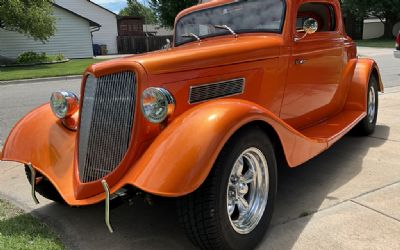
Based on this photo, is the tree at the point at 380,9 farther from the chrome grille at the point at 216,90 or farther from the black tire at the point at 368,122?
the chrome grille at the point at 216,90

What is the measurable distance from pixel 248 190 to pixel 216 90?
78cm

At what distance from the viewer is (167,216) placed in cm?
347

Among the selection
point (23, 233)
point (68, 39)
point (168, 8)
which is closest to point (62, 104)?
point (23, 233)

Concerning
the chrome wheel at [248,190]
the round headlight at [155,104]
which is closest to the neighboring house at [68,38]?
the round headlight at [155,104]

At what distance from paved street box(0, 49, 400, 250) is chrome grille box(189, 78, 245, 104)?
3.21ft

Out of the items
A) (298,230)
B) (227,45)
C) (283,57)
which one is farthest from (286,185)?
(227,45)

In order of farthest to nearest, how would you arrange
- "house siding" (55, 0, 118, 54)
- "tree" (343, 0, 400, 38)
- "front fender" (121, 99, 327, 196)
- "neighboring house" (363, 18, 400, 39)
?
1. "neighboring house" (363, 18, 400, 39)
2. "house siding" (55, 0, 118, 54)
3. "tree" (343, 0, 400, 38)
4. "front fender" (121, 99, 327, 196)

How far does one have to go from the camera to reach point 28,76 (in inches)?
603

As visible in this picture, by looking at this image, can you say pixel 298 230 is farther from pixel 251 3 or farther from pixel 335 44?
pixel 335 44

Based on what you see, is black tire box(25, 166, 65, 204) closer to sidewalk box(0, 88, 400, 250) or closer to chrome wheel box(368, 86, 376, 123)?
sidewalk box(0, 88, 400, 250)

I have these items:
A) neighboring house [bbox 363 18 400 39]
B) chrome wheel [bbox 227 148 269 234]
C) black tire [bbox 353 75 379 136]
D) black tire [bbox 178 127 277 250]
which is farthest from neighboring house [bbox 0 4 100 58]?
black tire [bbox 178 127 277 250]

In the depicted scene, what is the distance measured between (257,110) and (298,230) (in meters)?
0.97

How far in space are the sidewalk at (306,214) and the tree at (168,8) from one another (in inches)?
1162

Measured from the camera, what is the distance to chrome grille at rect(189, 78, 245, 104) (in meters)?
3.08
